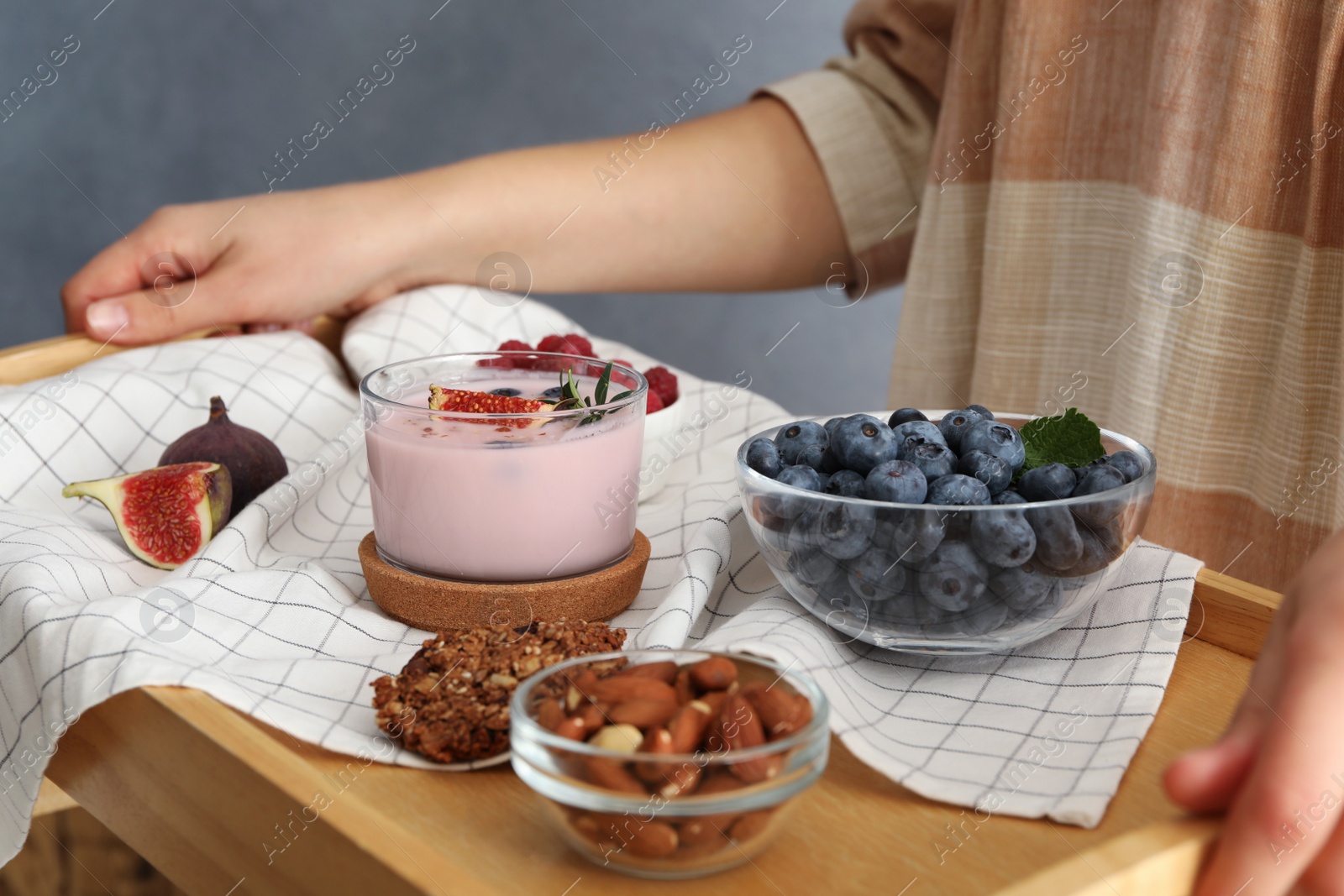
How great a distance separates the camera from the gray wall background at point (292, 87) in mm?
2713

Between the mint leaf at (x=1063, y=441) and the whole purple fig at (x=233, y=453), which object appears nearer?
the mint leaf at (x=1063, y=441)

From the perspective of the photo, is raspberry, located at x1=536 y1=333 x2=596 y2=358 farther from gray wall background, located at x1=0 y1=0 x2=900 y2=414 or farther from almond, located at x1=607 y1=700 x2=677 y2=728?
gray wall background, located at x1=0 y1=0 x2=900 y2=414

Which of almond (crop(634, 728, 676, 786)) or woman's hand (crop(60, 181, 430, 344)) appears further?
woman's hand (crop(60, 181, 430, 344))

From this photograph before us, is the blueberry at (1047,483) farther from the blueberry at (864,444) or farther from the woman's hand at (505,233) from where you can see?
the woman's hand at (505,233)

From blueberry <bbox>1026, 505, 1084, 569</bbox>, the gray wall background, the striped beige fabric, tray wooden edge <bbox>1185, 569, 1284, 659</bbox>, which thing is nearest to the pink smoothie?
blueberry <bbox>1026, 505, 1084, 569</bbox>

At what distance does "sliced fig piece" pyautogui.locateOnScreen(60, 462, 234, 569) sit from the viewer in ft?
3.11

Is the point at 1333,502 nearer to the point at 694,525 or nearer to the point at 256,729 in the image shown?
the point at 694,525

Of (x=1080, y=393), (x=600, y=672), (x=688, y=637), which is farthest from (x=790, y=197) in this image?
(x=600, y=672)

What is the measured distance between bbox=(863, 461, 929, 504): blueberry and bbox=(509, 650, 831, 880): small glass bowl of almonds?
0.15 metres

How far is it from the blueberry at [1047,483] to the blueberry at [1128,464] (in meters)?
0.03

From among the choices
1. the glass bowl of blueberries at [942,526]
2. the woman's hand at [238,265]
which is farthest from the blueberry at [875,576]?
the woman's hand at [238,265]

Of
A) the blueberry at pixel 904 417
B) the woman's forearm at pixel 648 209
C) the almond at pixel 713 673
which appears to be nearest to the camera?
the almond at pixel 713 673

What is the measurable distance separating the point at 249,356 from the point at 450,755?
0.76 meters

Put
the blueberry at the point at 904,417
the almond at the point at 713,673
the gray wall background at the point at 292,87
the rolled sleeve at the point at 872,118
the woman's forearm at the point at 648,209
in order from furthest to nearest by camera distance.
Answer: the gray wall background at the point at 292,87 → the rolled sleeve at the point at 872,118 → the woman's forearm at the point at 648,209 → the blueberry at the point at 904,417 → the almond at the point at 713,673
